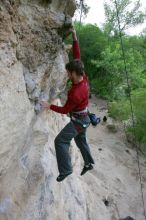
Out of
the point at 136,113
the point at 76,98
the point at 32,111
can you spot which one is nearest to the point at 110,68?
the point at 136,113

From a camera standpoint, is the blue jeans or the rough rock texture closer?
the blue jeans

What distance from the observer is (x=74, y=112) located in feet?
21.9

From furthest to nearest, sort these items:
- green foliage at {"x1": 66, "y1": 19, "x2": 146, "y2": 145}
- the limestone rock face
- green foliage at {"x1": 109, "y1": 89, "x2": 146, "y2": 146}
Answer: green foliage at {"x1": 66, "y1": 19, "x2": 146, "y2": 145}
green foliage at {"x1": 109, "y1": 89, "x2": 146, "y2": 146}
the limestone rock face

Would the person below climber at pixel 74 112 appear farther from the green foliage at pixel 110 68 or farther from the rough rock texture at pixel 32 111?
the green foliage at pixel 110 68

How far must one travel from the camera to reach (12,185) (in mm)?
7566

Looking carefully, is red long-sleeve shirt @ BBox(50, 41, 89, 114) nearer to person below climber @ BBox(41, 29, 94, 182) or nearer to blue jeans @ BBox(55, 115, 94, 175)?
person below climber @ BBox(41, 29, 94, 182)

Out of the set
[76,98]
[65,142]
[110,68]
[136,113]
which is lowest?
[136,113]

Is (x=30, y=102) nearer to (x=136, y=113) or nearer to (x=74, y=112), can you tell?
(x=74, y=112)

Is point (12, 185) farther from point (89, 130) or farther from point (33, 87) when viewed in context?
point (89, 130)

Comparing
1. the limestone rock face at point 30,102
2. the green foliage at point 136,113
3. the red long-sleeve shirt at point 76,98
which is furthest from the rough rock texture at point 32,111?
the green foliage at point 136,113

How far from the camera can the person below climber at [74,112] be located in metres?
6.24

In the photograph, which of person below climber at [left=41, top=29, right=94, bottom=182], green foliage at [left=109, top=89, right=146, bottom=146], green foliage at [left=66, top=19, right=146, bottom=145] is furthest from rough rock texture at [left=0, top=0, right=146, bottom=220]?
green foliage at [left=66, top=19, right=146, bottom=145]

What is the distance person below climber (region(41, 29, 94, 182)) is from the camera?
6238 mm

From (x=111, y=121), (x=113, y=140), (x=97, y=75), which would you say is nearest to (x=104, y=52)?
(x=97, y=75)
